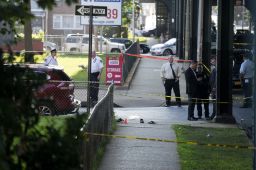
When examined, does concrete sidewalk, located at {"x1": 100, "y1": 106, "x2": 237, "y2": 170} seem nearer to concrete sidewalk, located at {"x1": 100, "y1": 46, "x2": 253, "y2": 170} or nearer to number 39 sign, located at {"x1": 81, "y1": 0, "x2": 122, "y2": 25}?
concrete sidewalk, located at {"x1": 100, "y1": 46, "x2": 253, "y2": 170}

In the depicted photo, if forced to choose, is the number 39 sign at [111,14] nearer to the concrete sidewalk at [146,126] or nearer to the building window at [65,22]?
the concrete sidewalk at [146,126]

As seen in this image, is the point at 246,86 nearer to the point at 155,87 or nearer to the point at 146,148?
the point at 155,87

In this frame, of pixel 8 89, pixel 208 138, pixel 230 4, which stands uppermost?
pixel 230 4

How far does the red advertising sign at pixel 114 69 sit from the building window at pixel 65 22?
57107mm

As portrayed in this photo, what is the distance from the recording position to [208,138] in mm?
15477

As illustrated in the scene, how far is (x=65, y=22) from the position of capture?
85.8m

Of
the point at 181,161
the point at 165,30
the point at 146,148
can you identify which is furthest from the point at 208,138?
the point at 165,30

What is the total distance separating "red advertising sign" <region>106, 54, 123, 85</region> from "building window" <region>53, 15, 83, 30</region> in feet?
187

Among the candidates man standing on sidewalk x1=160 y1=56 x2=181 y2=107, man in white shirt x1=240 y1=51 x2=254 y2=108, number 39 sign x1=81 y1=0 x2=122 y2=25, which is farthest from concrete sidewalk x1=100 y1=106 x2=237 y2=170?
number 39 sign x1=81 y1=0 x2=122 y2=25

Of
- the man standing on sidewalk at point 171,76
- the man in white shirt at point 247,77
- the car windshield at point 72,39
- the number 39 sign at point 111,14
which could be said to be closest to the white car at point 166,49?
the car windshield at point 72,39

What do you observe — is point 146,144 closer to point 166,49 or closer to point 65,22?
point 166,49

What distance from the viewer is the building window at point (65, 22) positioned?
85.1 m

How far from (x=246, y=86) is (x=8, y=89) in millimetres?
19793

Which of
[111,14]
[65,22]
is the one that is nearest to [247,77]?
[111,14]
